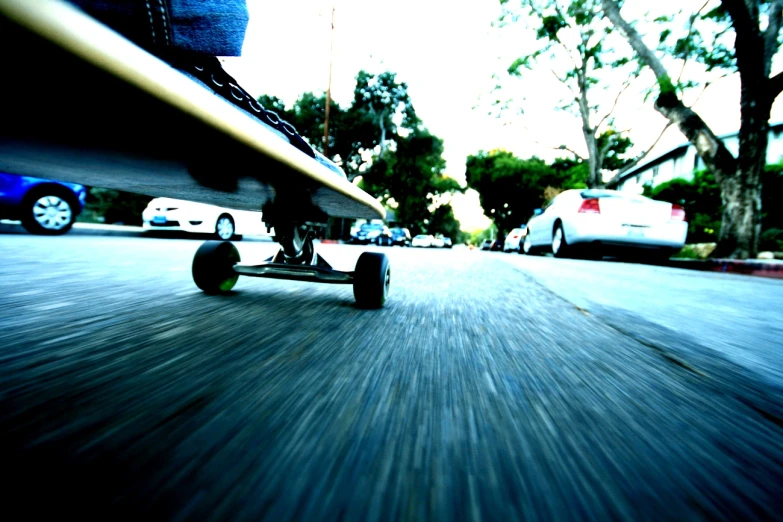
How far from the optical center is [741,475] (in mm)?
708

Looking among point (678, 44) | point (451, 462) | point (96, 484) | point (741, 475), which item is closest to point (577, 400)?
point (741, 475)

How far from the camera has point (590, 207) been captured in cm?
764

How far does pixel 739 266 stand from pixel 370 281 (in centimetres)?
704

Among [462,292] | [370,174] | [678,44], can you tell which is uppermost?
[678,44]

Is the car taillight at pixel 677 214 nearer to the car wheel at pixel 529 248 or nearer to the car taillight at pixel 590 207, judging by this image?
the car taillight at pixel 590 207

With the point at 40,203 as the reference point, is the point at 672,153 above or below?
above

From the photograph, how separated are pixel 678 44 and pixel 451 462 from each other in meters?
15.9

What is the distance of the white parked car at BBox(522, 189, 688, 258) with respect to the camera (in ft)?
23.7

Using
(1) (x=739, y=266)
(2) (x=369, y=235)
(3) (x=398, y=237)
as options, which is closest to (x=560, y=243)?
(1) (x=739, y=266)

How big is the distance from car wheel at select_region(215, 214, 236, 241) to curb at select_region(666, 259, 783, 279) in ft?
32.2

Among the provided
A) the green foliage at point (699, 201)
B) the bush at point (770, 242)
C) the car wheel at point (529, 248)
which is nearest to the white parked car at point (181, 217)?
the car wheel at point (529, 248)

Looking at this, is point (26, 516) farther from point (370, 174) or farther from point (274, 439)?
point (370, 174)

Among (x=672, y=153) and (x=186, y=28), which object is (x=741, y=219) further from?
(x=672, y=153)

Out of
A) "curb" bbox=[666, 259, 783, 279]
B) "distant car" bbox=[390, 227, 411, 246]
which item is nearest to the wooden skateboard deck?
"curb" bbox=[666, 259, 783, 279]
